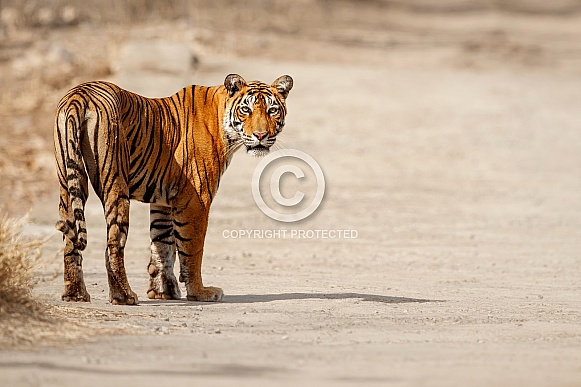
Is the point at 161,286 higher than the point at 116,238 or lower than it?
lower

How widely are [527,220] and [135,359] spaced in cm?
934

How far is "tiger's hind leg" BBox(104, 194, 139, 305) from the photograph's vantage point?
755 cm

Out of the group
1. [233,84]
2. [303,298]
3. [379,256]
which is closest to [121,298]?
[303,298]

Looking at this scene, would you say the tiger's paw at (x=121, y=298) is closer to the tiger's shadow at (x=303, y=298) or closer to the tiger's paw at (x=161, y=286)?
the tiger's shadow at (x=303, y=298)

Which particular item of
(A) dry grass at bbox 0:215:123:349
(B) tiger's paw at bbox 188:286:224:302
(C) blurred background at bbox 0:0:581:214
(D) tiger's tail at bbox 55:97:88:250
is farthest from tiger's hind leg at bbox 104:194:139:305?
(C) blurred background at bbox 0:0:581:214

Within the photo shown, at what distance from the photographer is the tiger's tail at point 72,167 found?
741cm

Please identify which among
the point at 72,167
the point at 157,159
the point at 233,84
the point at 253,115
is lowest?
the point at 72,167

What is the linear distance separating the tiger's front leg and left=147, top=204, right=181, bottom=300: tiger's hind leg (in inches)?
8.1

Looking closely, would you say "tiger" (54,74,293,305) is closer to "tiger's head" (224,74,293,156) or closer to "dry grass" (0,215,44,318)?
"tiger's head" (224,74,293,156)

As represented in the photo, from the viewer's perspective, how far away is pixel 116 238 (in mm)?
7551

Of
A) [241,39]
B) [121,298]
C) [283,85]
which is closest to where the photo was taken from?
[121,298]

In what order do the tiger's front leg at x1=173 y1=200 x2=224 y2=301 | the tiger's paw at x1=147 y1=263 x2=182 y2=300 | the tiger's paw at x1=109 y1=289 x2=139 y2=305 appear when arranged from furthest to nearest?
the tiger's paw at x1=147 y1=263 x2=182 y2=300 < the tiger's front leg at x1=173 y1=200 x2=224 y2=301 < the tiger's paw at x1=109 y1=289 x2=139 y2=305

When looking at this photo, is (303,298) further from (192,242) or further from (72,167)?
(72,167)

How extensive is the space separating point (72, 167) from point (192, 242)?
4.03 feet
